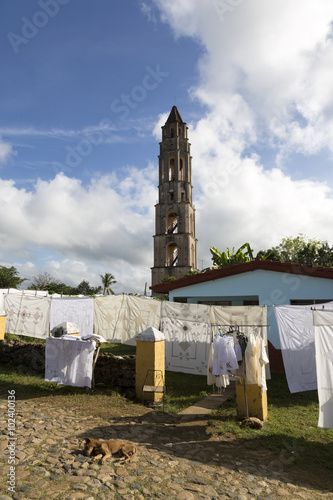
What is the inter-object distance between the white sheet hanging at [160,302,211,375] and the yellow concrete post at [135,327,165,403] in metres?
2.66

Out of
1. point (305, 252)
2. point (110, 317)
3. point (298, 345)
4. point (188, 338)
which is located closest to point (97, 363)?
point (188, 338)

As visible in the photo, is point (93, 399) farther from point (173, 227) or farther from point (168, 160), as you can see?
point (168, 160)

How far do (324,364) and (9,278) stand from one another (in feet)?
166

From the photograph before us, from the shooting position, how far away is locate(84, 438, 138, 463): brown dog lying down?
460 centimetres

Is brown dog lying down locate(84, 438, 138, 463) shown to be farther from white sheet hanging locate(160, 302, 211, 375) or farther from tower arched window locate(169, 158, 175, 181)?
tower arched window locate(169, 158, 175, 181)

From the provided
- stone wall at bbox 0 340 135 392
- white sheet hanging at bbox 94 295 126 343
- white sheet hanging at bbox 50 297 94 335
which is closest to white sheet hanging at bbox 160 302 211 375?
stone wall at bbox 0 340 135 392

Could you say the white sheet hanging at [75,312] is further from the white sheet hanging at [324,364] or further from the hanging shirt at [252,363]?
the white sheet hanging at [324,364]

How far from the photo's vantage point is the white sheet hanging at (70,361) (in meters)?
8.03

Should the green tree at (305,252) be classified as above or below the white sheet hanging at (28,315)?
above

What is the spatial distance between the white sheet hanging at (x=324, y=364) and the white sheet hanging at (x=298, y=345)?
330 cm

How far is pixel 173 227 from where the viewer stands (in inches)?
1930

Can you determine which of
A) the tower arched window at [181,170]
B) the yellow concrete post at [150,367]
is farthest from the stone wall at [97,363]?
the tower arched window at [181,170]

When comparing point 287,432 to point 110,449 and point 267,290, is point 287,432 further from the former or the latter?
point 267,290

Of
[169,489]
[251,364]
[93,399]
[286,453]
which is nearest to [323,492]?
[286,453]
